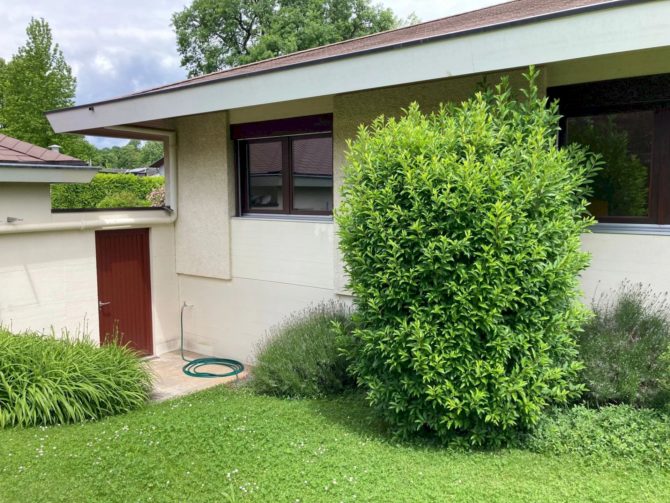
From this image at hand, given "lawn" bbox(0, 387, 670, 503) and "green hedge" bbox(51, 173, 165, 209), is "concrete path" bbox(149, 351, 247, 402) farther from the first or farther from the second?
"green hedge" bbox(51, 173, 165, 209)

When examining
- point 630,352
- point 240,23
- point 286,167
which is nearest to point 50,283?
point 286,167

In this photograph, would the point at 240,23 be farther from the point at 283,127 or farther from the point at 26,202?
the point at 26,202

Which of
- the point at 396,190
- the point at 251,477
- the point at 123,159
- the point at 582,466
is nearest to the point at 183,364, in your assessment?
the point at 251,477

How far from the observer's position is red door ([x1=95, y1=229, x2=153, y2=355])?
959 cm

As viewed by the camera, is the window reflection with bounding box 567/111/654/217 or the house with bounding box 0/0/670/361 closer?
the house with bounding box 0/0/670/361

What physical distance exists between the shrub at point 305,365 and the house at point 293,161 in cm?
108

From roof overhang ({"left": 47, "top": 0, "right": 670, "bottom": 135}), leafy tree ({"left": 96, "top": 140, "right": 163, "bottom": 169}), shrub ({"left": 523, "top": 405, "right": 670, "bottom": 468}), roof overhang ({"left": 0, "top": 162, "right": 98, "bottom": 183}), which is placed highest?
leafy tree ({"left": 96, "top": 140, "right": 163, "bottom": 169})

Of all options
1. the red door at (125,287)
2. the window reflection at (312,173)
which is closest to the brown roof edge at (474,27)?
the window reflection at (312,173)

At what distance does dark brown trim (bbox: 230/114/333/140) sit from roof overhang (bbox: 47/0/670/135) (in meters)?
1.37

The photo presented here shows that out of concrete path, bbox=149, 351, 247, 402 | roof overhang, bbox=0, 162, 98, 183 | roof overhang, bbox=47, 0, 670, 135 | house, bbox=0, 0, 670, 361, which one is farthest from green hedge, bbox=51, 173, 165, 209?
roof overhang, bbox=47, 0, 670, 135

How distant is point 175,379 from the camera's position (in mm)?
8914

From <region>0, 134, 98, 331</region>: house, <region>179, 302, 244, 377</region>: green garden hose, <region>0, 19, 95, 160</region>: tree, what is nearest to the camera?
<region>0, 134, 98, 331</region>: house

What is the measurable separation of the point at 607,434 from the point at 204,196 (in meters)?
7.57

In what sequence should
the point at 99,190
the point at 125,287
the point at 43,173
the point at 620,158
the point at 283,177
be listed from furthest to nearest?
the point at 99,190 < the point at 125,287 < the point at 283,177 < the point at 43,173 < the point at 620,158
